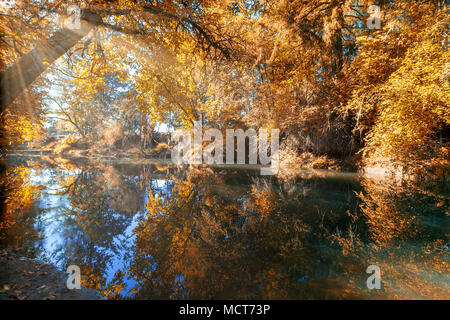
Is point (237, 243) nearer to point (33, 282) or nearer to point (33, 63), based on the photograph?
point (33, 282)

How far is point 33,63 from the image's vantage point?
3.53 metres

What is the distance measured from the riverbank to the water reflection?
5.5 inches

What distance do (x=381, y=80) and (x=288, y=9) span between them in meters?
6.29

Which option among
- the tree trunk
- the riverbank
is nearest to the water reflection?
the riverbank

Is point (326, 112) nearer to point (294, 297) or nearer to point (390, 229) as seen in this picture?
point (390, 229)

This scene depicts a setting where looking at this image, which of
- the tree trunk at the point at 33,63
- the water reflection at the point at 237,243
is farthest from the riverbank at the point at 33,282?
the tree trunk at the point at 33,63

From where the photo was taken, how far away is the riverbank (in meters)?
1.71

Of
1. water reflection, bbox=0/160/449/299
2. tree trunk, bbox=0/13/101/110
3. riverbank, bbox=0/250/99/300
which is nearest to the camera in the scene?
riverbank, bbox=0/250/99/300

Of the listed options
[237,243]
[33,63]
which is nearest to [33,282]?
[237,243]

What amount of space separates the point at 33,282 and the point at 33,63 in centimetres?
388

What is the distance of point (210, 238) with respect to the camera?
293 cm

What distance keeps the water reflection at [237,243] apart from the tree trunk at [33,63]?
7.84ft

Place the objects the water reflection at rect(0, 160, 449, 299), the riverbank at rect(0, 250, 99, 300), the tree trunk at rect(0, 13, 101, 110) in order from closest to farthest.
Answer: the riverbank at rect(0, 250, 99, 300) < the water reflection at rect(0, 160, 449, 299) < the tree trunk at rect(0, 13, 101, 110)

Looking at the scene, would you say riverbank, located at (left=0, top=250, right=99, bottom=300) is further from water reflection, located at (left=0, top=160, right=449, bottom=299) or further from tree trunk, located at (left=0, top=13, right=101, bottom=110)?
tree trunk, located at (left=0, top=13, right=101, bottom=110)
